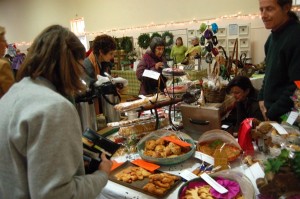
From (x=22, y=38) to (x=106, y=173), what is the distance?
450 inches

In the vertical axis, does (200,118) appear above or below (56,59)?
below

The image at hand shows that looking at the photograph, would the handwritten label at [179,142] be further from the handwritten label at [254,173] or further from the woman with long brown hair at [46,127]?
the woman with long brown hair at [46,127]

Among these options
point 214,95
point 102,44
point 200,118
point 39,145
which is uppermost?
point 102,44

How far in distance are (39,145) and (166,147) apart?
78cm

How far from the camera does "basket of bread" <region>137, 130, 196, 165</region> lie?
1321 mm

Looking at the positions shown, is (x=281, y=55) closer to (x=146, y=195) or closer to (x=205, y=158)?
(x=205, y=158)

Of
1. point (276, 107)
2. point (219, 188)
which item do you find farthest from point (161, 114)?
point (219, 188)

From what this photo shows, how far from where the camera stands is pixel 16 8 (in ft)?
34.4

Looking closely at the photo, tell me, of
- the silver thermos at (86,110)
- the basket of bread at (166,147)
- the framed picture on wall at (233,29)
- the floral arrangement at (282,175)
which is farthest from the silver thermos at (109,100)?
the framed picture on wall at (233,29)

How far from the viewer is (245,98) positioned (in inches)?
83.1

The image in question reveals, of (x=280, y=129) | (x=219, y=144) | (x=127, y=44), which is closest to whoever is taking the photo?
(x=280, y=129)

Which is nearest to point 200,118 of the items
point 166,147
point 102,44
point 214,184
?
point 166,147

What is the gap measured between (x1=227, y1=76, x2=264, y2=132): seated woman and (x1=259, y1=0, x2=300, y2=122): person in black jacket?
0.24 m

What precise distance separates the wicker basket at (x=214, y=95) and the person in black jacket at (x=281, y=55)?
381 mm
